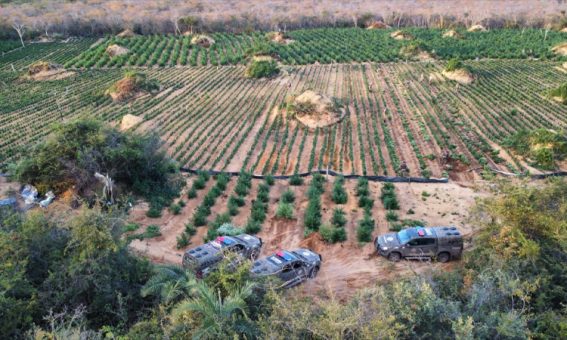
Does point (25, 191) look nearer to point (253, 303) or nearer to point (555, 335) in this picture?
point (253, 303)

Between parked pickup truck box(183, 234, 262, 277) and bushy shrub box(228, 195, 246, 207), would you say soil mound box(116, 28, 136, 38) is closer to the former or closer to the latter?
bushy shrub box(228, 195, 246, 207)

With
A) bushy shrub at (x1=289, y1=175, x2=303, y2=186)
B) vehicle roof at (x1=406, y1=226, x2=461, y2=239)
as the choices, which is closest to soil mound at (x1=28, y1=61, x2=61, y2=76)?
bushy shrub at (x1=289, y1=175, x2=303, y2=186)

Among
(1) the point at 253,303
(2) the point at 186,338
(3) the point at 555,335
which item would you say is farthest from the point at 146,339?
(3) the point at 555,335

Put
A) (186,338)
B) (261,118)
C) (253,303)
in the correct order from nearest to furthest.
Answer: (186,338) → (253,303) → (261,118)

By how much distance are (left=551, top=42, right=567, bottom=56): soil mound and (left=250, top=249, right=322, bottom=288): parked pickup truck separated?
46.1 meters

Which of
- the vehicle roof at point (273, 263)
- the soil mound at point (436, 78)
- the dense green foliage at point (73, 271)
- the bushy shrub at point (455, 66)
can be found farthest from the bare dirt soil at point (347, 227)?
the bushy shrub at point (455, 66)

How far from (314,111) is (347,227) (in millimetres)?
13093

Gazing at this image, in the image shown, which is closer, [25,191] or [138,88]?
[25,191]

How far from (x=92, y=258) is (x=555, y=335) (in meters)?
10.7

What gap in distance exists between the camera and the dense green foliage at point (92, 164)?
16219mm

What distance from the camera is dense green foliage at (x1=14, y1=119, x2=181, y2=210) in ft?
53.2

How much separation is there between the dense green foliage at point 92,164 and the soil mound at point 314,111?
12.8 meters

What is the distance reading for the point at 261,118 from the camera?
29.4m

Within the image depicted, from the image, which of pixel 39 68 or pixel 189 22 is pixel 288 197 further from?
pixel 189 22
